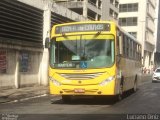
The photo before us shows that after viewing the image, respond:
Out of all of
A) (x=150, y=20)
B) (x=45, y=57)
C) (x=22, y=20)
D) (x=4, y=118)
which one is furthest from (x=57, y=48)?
(x=150, y=20)

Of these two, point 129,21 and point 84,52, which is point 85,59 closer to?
point 84,52

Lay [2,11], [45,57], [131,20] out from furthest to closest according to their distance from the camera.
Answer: [131,20]
[45,57]
[2,11]

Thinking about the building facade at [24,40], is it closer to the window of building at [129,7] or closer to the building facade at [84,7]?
the building facade at [84,7]

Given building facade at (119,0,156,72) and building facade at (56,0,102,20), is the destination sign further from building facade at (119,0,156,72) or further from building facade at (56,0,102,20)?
building facade at (119,0,156,72)

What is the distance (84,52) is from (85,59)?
0.91 feet

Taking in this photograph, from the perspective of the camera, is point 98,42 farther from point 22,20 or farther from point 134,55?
point 22,20

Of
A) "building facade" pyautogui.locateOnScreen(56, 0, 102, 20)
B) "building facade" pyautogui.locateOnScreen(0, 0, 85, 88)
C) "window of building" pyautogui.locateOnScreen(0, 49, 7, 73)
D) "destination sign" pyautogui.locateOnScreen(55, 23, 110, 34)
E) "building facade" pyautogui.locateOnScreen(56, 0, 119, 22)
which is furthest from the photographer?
"building facade" pyautogui.locateOnScreen(56, 0, 119, 22)

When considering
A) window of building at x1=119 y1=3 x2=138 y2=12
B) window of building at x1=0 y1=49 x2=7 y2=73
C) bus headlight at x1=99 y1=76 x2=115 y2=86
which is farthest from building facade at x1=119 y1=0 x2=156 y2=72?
bus headlight at x1=99 y1=76 x2=115 y2=86

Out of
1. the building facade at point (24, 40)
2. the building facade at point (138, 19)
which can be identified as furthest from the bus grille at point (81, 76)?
the building facade at point (138, 19)

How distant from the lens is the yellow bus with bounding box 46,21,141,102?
16359 mm

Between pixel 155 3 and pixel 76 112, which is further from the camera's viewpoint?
pixel 155 3

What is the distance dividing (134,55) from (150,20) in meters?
78.7

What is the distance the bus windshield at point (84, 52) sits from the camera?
647 inches

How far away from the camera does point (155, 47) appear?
10819 centimetres
